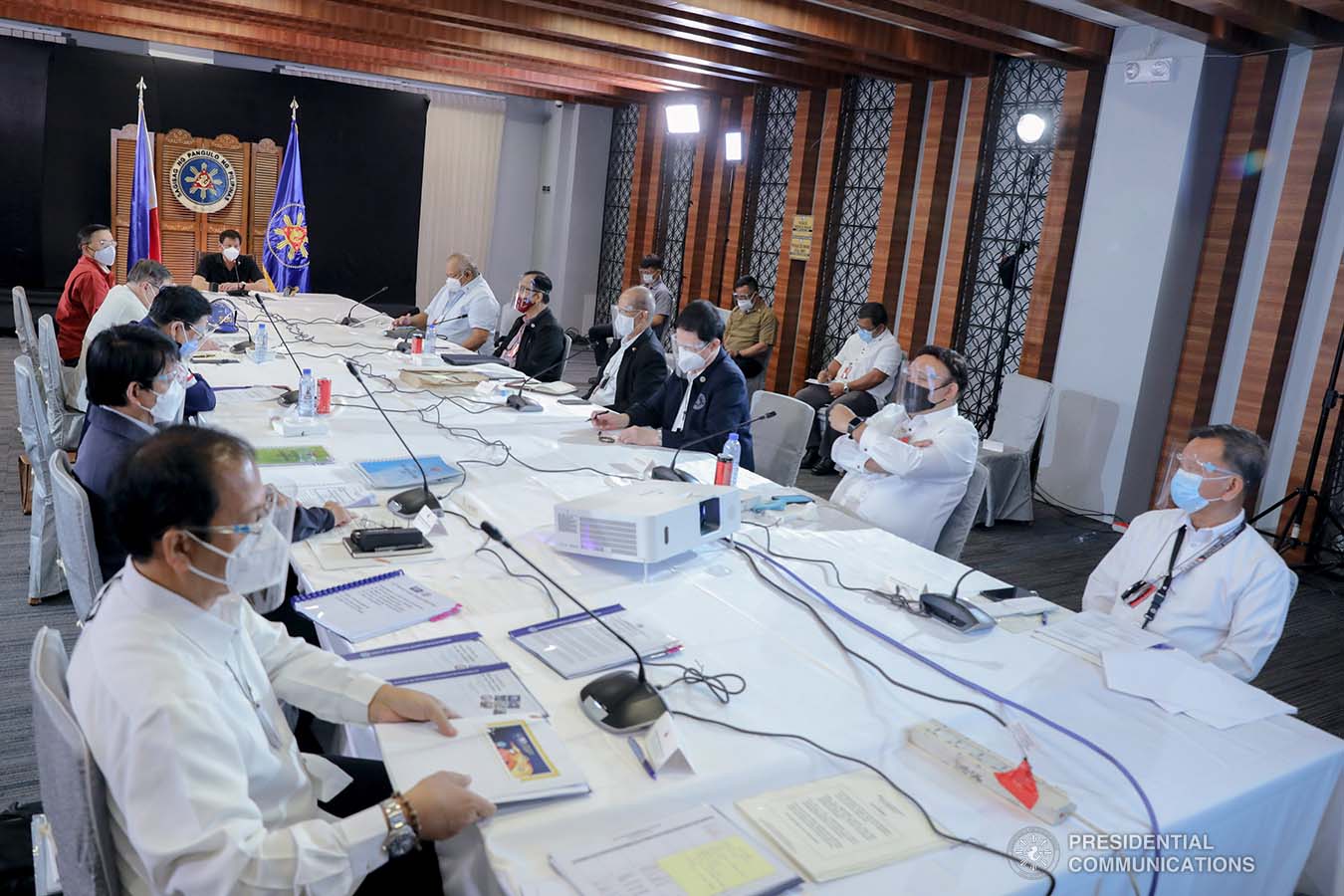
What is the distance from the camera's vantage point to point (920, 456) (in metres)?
3.27

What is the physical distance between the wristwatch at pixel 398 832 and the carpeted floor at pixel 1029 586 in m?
1.61

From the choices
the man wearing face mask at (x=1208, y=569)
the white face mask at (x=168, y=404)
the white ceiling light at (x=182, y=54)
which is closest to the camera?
the man wearing face mask at (x=1208, y=569)

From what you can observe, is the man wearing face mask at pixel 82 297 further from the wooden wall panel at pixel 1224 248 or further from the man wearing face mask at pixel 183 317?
the wooden wall panel at pixel 1224 248

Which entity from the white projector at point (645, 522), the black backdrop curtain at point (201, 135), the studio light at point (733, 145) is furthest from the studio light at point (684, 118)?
the white projector at point (645, 522)

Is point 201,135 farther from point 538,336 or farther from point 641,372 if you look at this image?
point 641,372

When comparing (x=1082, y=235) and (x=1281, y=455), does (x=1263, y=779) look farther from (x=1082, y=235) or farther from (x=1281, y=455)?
(x=1082, y=235)

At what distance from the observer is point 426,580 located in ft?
7.41

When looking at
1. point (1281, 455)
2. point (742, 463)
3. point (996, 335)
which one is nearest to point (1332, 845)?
point (742, 463)

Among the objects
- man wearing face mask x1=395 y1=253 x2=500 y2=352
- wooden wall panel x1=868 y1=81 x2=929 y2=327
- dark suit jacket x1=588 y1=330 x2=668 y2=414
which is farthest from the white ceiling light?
dark suit jacket x1=588 y1=330 x2=668 y2=414

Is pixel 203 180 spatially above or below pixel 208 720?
above

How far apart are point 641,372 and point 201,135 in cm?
758

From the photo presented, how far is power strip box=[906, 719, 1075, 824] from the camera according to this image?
154 centimetres

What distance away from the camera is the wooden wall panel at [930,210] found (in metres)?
6.63

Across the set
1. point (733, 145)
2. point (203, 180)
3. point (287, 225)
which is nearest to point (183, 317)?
point (733, 145)
